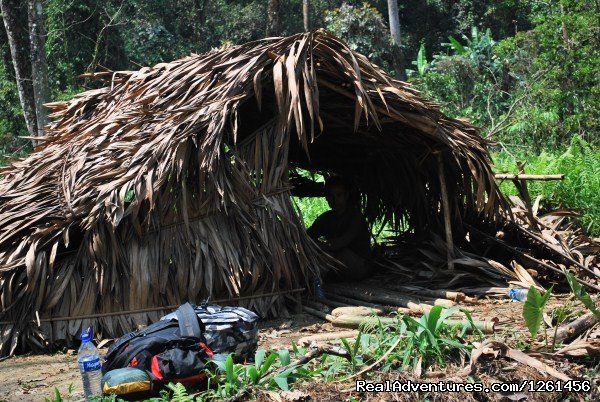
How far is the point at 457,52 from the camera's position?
68.5 ft

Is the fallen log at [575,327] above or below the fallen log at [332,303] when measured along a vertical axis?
above

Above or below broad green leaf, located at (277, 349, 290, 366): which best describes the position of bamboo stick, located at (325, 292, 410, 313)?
below

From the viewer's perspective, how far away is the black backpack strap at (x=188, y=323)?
15.5ft

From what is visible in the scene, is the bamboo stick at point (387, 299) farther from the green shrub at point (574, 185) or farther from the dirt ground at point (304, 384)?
the green shrub at point (574, 185)

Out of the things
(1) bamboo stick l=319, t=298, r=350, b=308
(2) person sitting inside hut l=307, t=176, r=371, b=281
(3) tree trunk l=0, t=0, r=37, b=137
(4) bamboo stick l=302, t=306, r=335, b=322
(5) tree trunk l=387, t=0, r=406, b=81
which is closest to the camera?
(4) bamboo stick l=302, t=306, r=335, b=322

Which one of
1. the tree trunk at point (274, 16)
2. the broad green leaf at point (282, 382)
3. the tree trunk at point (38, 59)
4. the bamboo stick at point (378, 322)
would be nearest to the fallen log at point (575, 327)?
the bamboo stick at point (378, 322)

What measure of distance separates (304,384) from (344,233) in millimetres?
3526

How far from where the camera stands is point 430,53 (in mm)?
28969

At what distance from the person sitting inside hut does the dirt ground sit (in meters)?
1.32

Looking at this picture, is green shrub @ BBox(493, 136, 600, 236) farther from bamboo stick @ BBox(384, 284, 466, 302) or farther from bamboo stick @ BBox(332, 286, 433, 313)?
bamboo stick @ BBox(332, 286, 433, 313)

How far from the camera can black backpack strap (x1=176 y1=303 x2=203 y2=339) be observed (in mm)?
4711

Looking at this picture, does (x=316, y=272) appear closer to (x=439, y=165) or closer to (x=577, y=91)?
Result: (x=439, y=165)

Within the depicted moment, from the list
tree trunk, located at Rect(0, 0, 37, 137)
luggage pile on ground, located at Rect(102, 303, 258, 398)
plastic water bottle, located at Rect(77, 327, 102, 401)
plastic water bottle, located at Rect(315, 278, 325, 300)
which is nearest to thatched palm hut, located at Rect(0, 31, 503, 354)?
plastic water bottle, located at Rect(315, 278, 325, 300)

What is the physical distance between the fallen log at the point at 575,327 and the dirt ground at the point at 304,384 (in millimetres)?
240
